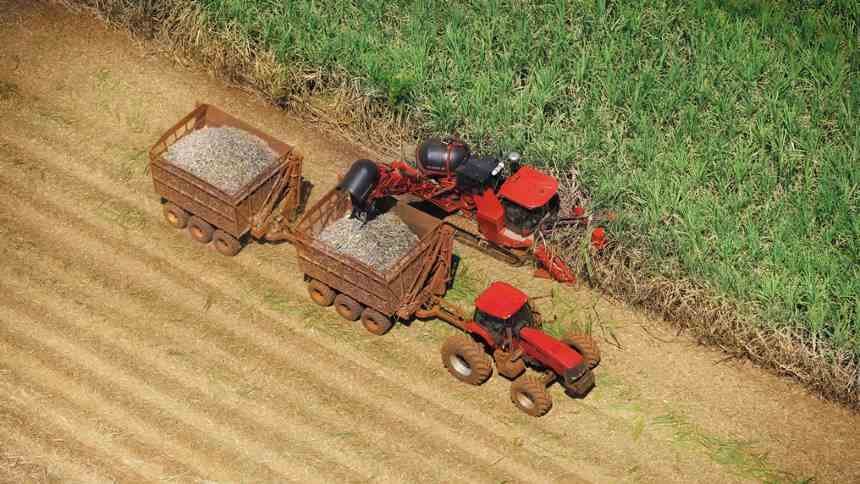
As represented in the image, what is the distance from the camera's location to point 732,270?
52.3 feet

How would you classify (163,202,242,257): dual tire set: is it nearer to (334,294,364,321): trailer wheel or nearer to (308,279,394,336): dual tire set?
(308,279,394,336): dual tire set

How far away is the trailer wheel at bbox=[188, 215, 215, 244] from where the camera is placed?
55.2 ft

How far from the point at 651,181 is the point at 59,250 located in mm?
9256

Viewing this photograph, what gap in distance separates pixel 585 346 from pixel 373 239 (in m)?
3.38

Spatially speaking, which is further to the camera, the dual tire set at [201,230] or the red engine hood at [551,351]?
the dual tire set at [201,230]

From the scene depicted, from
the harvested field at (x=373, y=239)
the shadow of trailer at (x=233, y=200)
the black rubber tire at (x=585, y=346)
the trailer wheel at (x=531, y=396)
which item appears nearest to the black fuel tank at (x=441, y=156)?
the harvested field at (x=373, y=239)

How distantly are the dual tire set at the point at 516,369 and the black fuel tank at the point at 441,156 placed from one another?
2.95m

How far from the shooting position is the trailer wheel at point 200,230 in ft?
55.2

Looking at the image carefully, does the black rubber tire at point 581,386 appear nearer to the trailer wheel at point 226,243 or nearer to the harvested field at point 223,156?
the trailer wheel at point 226,243

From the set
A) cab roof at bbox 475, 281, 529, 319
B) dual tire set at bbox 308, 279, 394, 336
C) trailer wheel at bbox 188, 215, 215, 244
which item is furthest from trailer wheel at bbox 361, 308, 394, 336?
trailer wheel at bbox 188, 215, 215, 244

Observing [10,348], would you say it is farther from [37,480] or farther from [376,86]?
[376,86]

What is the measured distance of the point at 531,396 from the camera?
14656mm

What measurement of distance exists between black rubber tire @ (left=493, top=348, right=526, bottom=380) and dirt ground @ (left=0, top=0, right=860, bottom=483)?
13.2 inches

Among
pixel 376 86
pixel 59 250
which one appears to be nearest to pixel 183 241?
pixel 59 250
